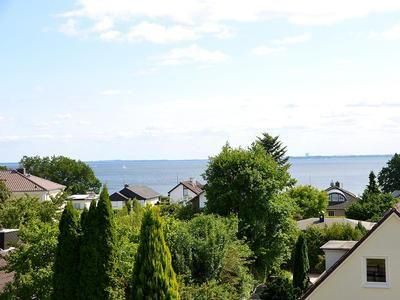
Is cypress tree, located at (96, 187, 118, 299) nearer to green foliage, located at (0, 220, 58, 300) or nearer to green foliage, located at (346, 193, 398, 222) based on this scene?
green foliage, located at (0, 220, 58, 300)

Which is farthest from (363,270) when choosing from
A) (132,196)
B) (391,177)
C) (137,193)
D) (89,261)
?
(391,177)

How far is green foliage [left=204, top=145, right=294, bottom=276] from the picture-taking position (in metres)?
37.5

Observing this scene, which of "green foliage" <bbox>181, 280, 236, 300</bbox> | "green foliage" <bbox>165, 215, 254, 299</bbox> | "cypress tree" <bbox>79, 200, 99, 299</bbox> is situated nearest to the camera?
"cypress tree" <bbox>79, 200, 99, 299</bbox>

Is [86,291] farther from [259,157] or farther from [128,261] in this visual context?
[259,157]

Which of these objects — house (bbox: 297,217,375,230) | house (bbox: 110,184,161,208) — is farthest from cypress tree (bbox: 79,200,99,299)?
house (bbox: 110,184,161,208)

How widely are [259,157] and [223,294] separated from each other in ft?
53.9

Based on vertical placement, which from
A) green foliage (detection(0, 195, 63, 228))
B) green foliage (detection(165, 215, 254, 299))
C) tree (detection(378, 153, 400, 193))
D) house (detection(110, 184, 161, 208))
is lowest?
green foliage (detection(165, 215, 254, 299))

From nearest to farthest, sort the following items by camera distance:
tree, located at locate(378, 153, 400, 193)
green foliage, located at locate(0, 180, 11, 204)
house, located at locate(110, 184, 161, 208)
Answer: green foliage, located at locate(0, 180, 11, 204) → house, located at locate(110, 184, 161, 208) → tree, located at locate(378, 153, 400, 193)

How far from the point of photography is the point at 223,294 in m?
24.1

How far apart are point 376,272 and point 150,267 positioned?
6.67 meters

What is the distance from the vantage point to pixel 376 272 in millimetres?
17375

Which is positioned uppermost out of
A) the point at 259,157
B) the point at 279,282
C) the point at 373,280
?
the point at 259,157

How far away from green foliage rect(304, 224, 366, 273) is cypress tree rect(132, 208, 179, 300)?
102 feet

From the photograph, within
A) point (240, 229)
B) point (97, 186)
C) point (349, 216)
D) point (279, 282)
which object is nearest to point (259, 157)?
point (240, 229)
